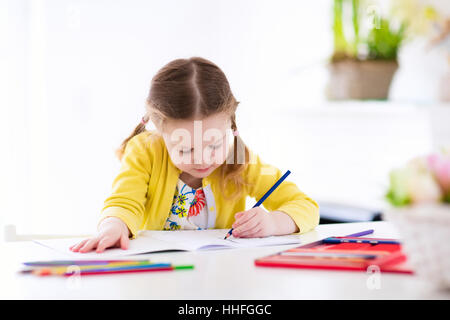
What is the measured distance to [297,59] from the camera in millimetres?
2949

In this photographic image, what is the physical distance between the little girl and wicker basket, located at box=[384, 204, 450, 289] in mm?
464

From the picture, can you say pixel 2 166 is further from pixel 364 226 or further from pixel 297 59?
pixel 364 226

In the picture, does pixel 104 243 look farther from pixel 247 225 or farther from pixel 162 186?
pixel 162 186

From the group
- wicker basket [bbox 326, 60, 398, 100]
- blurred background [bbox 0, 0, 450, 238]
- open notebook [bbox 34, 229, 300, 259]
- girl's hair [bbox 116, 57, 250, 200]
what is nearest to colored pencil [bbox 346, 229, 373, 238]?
open notebook [bbox 34, 229, 300, 259]

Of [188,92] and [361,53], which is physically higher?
[361,53]

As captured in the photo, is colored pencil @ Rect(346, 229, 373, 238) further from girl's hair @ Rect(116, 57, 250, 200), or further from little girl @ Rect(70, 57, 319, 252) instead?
girl's hair @ Rect(116, 57, 250, 200)

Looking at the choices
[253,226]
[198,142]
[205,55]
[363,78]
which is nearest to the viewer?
[253,226]

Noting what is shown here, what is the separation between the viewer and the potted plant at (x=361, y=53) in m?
2.18

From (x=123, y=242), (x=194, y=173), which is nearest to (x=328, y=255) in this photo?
(x=123, y=242)

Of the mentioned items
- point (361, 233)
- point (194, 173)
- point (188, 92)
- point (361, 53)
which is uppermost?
point (361, 53)

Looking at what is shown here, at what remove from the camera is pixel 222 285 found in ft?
2.24

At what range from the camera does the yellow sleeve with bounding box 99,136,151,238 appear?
111cm

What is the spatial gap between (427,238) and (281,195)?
727 millimetres
